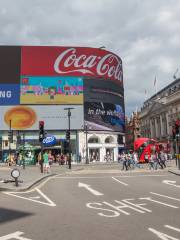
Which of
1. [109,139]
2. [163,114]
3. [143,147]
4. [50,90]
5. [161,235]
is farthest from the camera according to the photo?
[163,114]

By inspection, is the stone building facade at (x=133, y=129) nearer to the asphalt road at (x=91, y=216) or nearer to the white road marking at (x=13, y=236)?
the asphalt road at (x=91, y=216)

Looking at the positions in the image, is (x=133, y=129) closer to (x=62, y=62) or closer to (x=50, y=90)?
(x=62, y=62)

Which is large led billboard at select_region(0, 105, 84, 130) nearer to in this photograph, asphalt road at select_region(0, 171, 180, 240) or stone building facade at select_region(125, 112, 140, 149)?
asphalt road at select_region(0, 171, 180, 240)

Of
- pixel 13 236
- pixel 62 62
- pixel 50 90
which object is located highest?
pixel 62 62

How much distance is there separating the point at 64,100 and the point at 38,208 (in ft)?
235

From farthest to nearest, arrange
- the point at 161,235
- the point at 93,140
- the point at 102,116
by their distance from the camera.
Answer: the point at 93,140
the point at 102,116
the point at 161,235

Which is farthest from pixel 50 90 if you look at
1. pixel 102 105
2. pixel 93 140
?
pixel 93 140

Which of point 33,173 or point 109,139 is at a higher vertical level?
point 109,139

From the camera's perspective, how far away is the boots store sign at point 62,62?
276ft

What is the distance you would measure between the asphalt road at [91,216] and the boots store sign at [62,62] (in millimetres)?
69156

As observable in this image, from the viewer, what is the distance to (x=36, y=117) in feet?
272

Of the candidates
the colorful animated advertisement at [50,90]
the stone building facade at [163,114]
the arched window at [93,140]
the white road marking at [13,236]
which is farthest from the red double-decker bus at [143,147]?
the white road marking at [13,236]

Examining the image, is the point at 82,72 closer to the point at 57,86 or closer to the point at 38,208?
A: the point at 57,86

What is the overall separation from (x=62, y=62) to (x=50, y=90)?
6.54m
